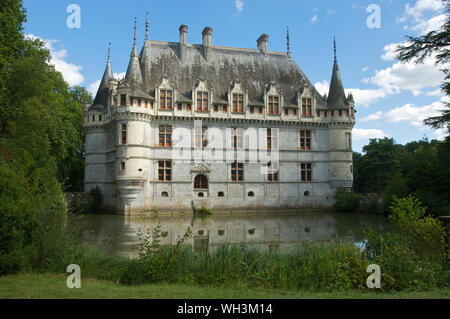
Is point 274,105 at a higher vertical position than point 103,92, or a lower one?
lower

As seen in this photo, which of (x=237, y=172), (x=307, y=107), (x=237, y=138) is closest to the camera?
(x=237, y=172)

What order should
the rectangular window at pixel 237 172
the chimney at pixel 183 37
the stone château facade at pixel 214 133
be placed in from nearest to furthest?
the stone château facade at pixel 214 133
the rectangular window at pixel 237 172
the chimney at pixel 183 37

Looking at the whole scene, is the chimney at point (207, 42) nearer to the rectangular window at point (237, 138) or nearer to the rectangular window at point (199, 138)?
the rectangular window at point (199, 138)

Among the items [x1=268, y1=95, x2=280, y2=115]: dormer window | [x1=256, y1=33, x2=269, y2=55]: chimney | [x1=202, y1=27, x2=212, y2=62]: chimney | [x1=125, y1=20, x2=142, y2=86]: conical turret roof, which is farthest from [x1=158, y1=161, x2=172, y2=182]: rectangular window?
[x1=256, y1=33, x2=269, y2=55]: chimney

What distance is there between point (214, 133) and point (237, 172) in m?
3.89

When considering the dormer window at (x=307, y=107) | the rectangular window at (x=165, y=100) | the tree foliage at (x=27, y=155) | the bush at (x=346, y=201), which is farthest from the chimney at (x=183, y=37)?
the bush at (x=346, y=201)

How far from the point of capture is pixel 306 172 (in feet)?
101

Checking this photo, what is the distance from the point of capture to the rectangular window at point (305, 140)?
31.0m

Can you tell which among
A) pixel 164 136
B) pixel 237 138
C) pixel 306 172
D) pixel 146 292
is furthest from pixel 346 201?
pixel 146 292

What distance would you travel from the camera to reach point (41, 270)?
765cm

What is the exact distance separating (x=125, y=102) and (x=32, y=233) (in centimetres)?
1985

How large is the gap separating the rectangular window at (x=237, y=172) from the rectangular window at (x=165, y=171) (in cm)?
540

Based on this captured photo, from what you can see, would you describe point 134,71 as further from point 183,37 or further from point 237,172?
point 237,172
